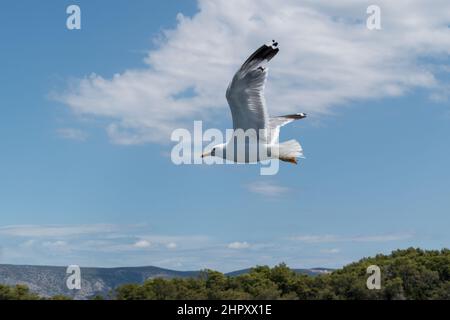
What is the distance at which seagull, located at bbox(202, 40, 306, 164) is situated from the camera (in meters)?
19.8

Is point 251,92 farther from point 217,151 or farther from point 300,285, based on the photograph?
point 300,285

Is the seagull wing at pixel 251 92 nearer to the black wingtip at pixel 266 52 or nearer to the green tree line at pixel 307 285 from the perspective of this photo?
the black wingtip at pixel 266 52

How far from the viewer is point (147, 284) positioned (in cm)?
3278

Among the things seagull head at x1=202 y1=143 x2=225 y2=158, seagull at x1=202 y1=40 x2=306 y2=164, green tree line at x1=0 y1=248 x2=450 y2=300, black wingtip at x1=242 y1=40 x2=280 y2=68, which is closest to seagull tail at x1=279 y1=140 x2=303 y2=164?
seagull at x1=202 y1=40 x2=306 y2=164

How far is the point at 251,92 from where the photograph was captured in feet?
67.0

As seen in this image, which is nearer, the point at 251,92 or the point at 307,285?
the point at 251,92

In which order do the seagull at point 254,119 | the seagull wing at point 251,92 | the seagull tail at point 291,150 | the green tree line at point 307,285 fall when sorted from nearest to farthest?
the seagull wing at point 251,92 < the seagull at point 254,119 < the seagull tail at point 291,150 < the green tree line at point 307,285

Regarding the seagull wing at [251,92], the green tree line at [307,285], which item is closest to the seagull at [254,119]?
the seagull wing at [251,92]

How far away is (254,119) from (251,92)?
1.13 meters

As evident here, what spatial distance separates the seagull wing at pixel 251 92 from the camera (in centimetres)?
1952

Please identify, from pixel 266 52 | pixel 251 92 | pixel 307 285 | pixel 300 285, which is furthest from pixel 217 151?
pixel 307 285

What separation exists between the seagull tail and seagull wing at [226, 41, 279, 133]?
108cm
